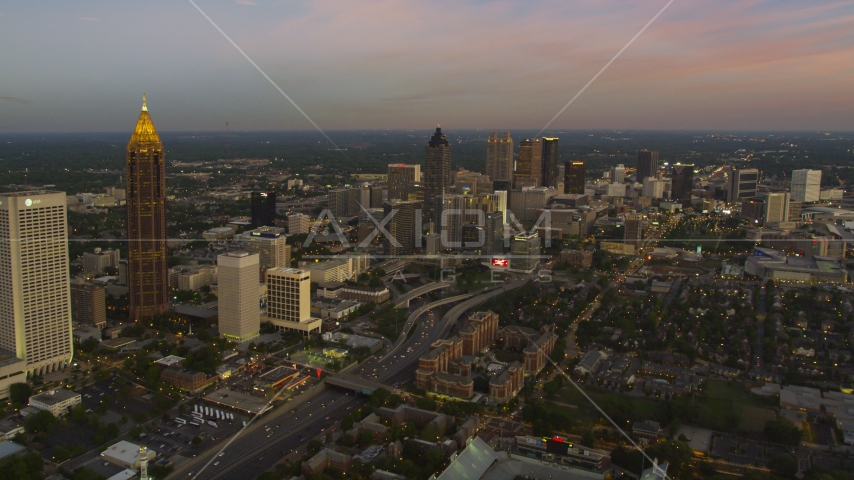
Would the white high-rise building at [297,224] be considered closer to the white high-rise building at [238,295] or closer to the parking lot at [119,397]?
the white high-rise building at [238,295]

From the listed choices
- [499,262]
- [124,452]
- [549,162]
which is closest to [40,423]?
[124,452]

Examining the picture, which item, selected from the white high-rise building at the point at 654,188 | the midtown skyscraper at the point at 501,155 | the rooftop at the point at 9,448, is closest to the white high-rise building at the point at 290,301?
the rooftop at the point at 9,448

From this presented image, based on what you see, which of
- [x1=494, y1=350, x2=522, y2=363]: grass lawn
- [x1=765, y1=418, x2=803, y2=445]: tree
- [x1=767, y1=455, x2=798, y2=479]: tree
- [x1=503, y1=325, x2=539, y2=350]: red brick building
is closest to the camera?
[x1=767, y1=455, x2=798, y2=479]: tree

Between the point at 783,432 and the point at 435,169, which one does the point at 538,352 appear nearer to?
the point at 783,432

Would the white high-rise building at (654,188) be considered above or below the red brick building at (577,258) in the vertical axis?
above

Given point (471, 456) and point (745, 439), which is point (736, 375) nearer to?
point (745, 439)

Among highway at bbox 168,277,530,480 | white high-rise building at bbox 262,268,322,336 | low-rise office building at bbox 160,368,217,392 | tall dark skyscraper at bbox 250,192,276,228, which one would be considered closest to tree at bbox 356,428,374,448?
highway at bbox 168,277,530,480

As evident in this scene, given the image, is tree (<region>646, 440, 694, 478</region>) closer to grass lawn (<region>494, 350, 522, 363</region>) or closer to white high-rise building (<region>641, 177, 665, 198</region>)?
grass lawn (<region>494, 350, 522, 363</region>)
